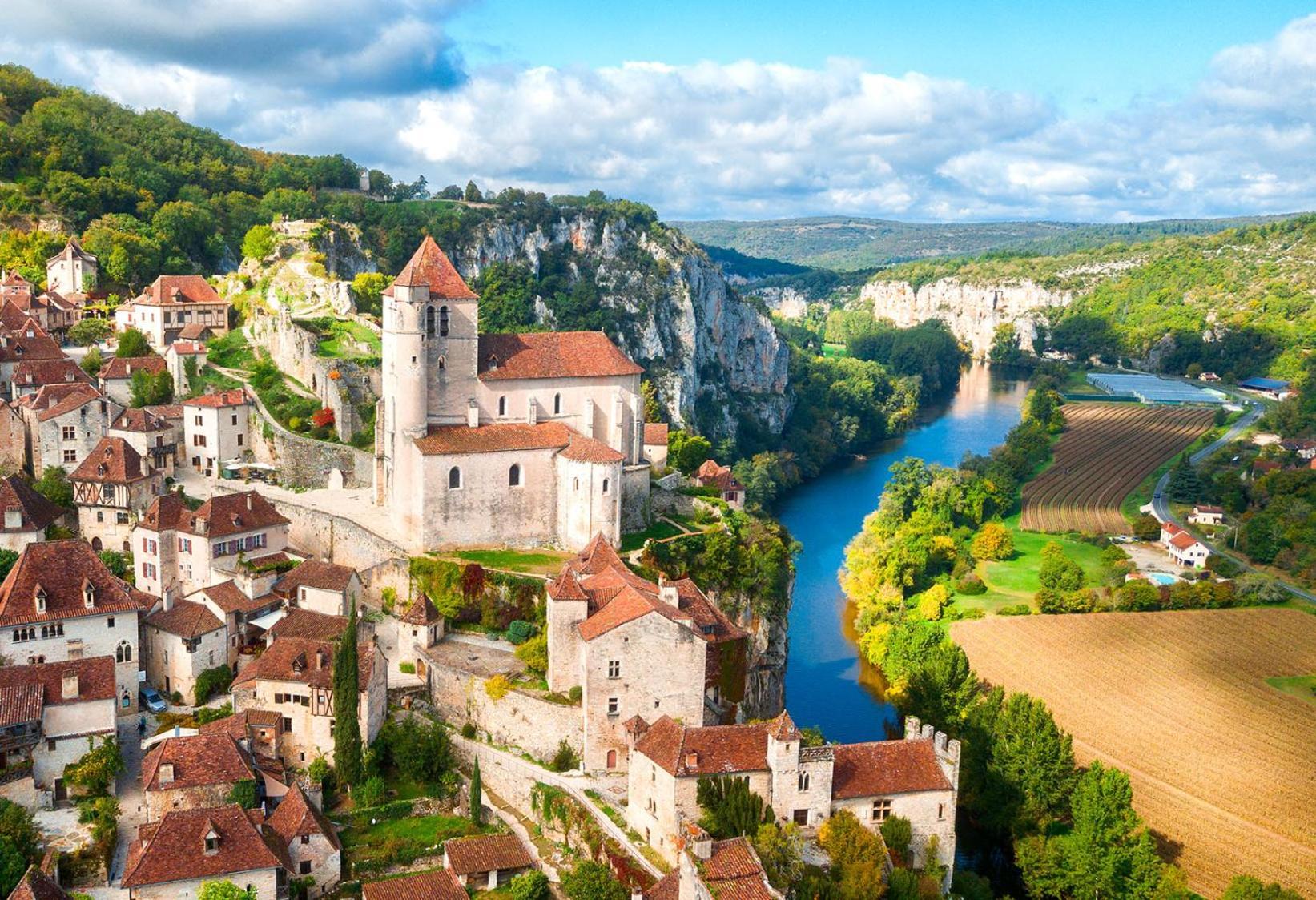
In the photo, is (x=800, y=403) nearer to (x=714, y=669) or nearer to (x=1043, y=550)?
(x=1043, y=550)

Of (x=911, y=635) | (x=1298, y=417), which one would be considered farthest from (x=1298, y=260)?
(x=911, y=635)

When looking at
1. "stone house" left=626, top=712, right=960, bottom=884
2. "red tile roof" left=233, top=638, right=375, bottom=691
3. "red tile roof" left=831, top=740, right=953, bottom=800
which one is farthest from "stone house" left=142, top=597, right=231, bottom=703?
"red tile roof" left=831, top=740, right=953, bottom=800

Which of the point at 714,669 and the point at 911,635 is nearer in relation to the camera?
the point at 714,669

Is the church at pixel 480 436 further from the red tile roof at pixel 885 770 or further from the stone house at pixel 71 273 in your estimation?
the stone house at pixel 71 273

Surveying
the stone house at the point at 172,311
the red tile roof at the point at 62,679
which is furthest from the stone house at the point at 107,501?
the stone house at the point at 172,311

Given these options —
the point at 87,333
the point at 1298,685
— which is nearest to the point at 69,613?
the point at 87,333

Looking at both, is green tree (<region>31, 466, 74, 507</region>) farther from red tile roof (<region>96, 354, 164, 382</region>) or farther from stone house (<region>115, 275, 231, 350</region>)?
stone house (<region>115, 275, 231, 350</region>)

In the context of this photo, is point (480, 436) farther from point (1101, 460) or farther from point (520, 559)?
point (1101, 460)
